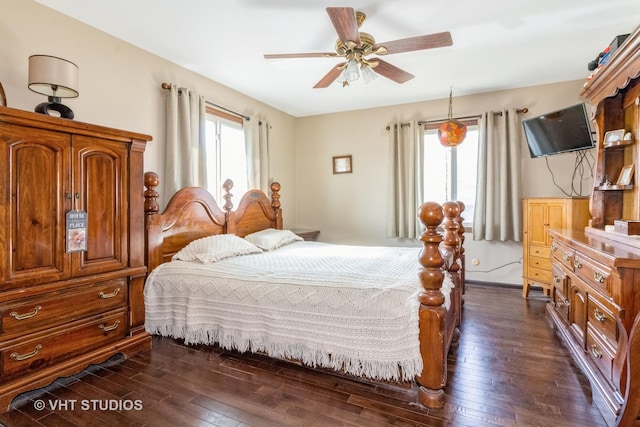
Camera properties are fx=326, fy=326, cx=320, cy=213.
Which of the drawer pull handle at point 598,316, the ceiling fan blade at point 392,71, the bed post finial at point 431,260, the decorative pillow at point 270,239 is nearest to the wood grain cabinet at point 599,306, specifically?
the drawer pull handle at point 598,316

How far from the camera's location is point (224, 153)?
4.04 m

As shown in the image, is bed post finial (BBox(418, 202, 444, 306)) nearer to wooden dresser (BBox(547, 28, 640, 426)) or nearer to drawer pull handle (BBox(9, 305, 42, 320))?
wooden dresser (BBox(547, 28, 640, 426))

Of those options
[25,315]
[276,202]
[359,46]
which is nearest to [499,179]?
A: [359,46]

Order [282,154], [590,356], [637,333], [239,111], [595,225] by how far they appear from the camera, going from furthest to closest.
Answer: [282,154]
[239,111]
[595,225]
[590,356]
[637,333]

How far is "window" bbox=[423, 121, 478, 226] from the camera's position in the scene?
4.40 metres

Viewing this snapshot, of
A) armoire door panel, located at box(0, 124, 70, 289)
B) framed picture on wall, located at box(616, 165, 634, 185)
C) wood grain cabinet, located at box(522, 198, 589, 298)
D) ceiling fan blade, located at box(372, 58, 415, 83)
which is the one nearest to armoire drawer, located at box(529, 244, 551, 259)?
wood grain cabinet, located at box(522, 198, 589, 298)

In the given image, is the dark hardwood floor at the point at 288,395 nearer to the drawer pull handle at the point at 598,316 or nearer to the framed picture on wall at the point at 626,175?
the drawer pull handle at the point at 598,316

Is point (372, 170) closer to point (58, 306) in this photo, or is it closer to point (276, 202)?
point (276, 202)

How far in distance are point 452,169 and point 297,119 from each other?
2592 millimetres

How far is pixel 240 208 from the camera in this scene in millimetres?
3902

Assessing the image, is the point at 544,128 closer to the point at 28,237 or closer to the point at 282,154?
the point at 282,154

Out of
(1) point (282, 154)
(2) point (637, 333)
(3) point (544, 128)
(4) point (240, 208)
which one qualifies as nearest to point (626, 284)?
(2) point (637, 333)

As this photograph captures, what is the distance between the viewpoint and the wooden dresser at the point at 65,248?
68.7 inches

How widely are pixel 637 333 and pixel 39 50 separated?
12.3 feet
